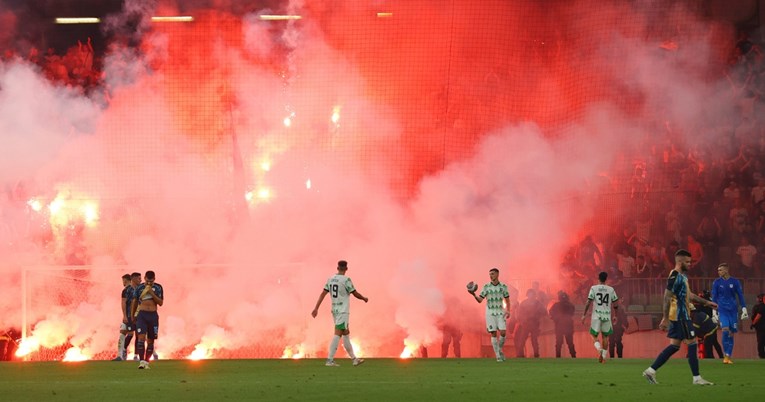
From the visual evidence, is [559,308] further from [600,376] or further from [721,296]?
[600,376]

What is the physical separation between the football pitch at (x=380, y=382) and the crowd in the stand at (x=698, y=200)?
8764mm

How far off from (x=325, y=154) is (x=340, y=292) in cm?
1510

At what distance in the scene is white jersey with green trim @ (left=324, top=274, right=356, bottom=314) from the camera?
20625mm

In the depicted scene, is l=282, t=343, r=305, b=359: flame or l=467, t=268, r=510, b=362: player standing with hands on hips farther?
l=282, t=343, r=305, b=359: flame

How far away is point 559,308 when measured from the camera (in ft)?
87.9

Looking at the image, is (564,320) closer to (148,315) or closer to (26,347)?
(148,315)

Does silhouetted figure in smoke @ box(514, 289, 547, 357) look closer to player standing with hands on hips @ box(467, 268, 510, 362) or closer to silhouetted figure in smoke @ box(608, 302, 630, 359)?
silhouetted figure in smoke @ box(608, 302, 630, 359)

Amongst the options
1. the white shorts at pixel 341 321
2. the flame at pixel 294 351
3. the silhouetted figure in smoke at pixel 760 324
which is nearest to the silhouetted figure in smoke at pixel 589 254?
the silhouetted figure in smoke at pixel 760 324

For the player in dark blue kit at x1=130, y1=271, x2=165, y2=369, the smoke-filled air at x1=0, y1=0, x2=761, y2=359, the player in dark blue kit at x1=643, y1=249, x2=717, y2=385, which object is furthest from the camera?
the smoke-filled air at x1=0, y1=0, x2=761, y2=359

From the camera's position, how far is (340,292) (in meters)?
20.7

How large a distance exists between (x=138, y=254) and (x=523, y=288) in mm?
10995

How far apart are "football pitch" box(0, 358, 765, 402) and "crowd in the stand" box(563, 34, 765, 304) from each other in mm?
8764

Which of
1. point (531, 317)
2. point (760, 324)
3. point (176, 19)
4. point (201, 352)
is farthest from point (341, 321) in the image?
point (176, 19)

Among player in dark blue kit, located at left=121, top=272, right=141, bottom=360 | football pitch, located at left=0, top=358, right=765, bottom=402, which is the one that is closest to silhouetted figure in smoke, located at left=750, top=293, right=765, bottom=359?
football pitch, located at left=0, top=358, right=765, bottom=402
